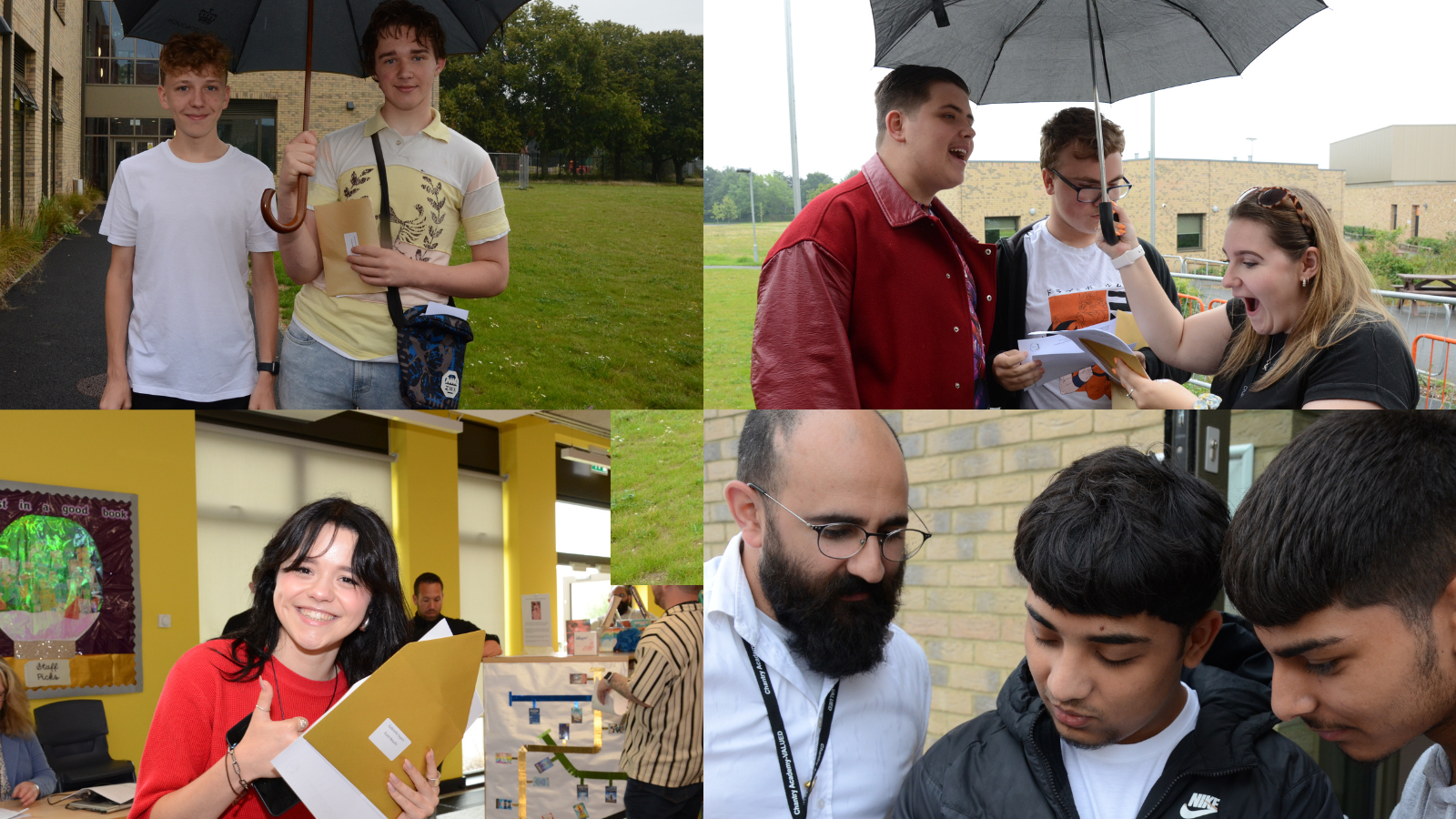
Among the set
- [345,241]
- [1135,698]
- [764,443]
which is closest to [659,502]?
[764,443]

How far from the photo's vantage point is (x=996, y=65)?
260 cm

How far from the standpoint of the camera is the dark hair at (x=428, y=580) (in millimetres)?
2387

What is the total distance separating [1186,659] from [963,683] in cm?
54

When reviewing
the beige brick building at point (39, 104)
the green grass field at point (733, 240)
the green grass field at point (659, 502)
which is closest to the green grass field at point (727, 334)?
the green grass field at point (733, 240)

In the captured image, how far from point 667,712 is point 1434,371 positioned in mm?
3720

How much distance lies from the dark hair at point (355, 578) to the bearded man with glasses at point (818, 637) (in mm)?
894

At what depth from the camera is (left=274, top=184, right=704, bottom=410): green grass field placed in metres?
3.49

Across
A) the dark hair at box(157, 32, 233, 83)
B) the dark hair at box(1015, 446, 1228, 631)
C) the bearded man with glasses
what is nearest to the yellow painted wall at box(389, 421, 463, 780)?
the bearded man with glasses

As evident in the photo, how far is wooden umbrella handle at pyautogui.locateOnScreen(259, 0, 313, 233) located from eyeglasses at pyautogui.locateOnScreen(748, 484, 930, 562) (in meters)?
1.61

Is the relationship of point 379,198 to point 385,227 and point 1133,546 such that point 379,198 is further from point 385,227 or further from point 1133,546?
point 1133,546

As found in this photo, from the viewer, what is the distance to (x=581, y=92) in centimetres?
398

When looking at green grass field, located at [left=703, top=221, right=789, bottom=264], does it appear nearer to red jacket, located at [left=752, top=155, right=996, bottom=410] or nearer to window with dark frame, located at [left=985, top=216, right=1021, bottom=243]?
window with dark frame, located at [left=985, top=216, right=1021, bottom=243]

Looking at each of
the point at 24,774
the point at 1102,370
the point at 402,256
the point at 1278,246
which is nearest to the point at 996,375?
the point at 1102,370

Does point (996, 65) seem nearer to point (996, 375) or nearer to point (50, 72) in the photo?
point (996, 375)
